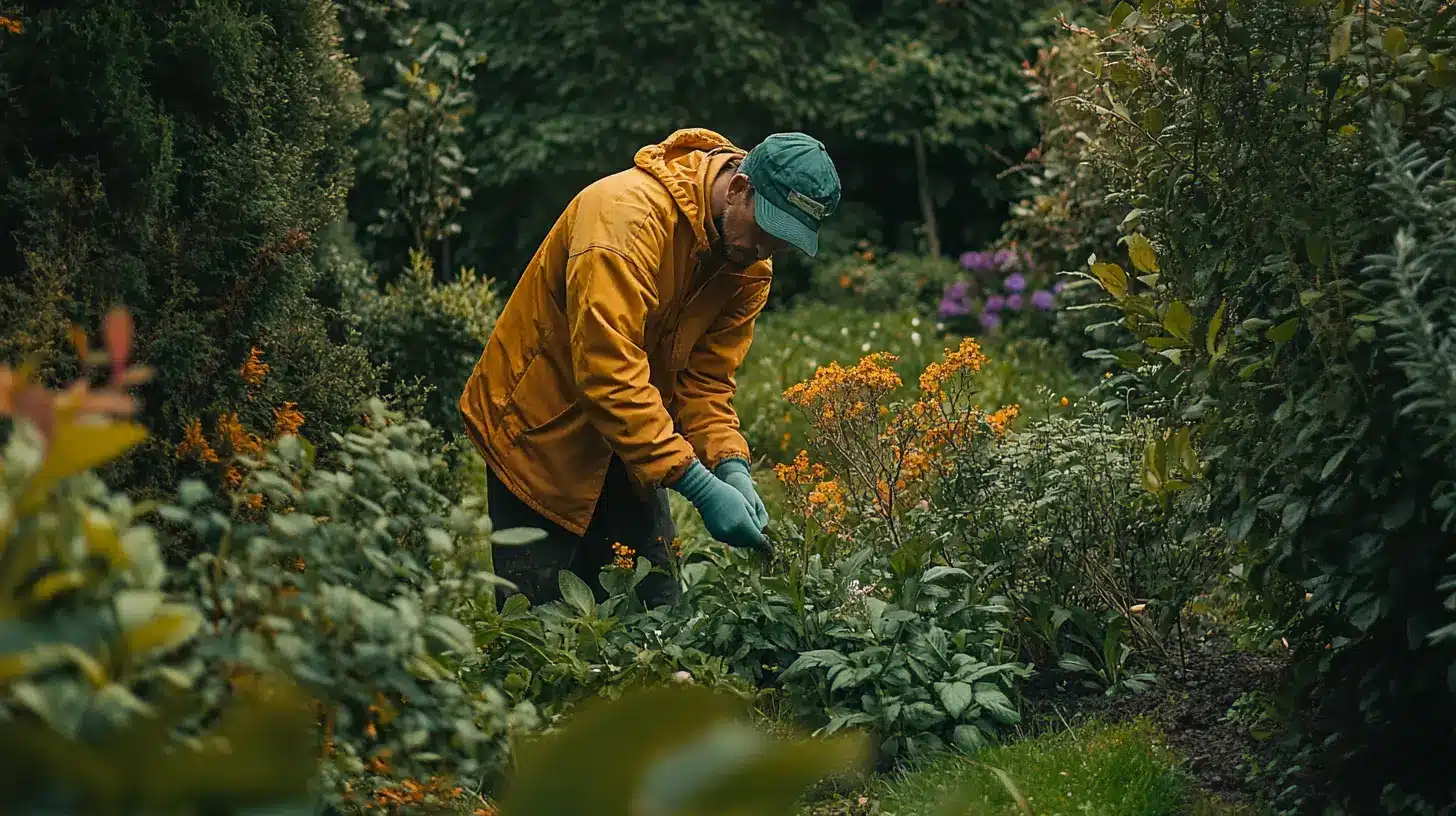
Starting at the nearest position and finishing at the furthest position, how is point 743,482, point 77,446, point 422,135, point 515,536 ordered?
point 77,446, point 515,536, point 743,482, point 422,135

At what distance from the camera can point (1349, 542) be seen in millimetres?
2721

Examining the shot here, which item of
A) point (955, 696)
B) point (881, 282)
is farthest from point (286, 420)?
point (881, 282)

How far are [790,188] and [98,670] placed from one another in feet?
7.89

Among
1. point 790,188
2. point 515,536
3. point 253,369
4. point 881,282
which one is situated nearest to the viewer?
point 515,536

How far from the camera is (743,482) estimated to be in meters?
4.00

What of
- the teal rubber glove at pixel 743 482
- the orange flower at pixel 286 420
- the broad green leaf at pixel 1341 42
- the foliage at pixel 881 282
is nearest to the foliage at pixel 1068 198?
the foliage at pixel 881 282

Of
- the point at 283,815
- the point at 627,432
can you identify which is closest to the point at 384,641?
the point at 283,815

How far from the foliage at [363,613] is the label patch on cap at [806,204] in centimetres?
139

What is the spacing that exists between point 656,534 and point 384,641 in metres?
2.37

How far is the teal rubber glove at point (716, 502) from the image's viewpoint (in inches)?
142

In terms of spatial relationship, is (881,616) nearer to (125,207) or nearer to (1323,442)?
(1323,442)

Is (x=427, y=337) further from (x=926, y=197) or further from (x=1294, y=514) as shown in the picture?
(x=926, y=197)

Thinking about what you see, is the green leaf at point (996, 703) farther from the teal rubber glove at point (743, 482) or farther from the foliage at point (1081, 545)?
the teal rubber glove at point (743, 482)

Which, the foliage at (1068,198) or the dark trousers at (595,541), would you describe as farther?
the foliage at (1068,198)
